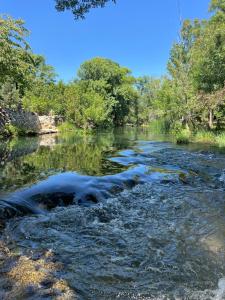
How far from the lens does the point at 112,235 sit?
5.40 meters

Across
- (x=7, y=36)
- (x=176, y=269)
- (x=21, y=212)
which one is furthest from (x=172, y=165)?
(x=7, y=36)

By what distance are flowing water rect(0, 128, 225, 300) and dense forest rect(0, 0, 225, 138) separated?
12.7 feet

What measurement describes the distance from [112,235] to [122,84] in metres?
54.1

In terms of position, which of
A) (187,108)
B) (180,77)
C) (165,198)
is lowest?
(165,198)

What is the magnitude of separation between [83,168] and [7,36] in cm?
1167

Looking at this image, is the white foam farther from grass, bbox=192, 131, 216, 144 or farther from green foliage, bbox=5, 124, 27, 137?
green foliage, bbox=5, 124, 27, 137

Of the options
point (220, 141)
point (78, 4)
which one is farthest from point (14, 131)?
point (78, 4)

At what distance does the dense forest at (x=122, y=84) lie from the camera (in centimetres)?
2019

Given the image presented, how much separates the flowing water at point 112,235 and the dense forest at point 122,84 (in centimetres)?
387

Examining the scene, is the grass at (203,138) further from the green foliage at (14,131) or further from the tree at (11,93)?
the tree at (11,93)

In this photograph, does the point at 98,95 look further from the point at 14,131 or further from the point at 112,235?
the point at 112,235

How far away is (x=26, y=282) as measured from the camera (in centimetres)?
365

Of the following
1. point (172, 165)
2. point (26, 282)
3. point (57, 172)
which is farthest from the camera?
point (172, 165)

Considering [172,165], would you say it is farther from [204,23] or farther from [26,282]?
[204,23]
